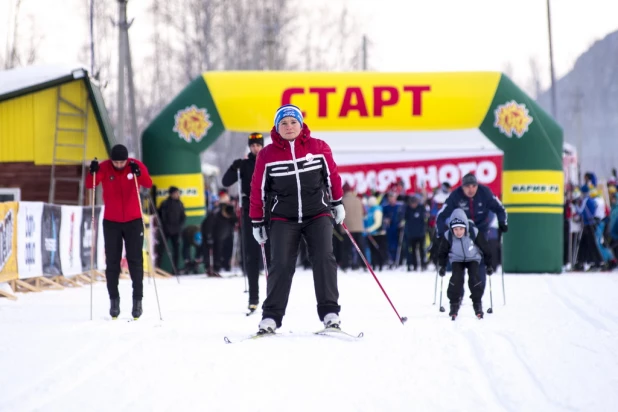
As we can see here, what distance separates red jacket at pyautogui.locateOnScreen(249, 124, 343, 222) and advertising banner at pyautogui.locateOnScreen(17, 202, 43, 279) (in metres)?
5.92

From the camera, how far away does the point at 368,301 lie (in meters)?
10.9

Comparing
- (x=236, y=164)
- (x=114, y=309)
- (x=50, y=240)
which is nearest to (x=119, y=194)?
(x=114, y=309)

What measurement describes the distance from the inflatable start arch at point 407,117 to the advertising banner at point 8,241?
219 inches

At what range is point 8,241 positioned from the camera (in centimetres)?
1164

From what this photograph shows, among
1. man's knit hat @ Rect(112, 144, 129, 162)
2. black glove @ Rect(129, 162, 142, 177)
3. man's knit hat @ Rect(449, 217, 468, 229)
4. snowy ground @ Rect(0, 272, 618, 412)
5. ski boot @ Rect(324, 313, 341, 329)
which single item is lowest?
snowy ground @ Rect(0, 272, 618, 412)

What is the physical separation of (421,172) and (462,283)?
533 inches

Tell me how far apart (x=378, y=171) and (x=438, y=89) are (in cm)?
607

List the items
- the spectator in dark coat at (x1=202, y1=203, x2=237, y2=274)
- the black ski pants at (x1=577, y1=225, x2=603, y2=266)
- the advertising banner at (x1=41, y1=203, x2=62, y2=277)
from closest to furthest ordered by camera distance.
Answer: the advertising banner at (x1=41, y1=203, x2=62, y2=277) → the spectator in dark coat at (x1=202, y1=203, x2=237, y2=274) → the black ski pants at (x1=577, y1=225, x2=603, y2=266)

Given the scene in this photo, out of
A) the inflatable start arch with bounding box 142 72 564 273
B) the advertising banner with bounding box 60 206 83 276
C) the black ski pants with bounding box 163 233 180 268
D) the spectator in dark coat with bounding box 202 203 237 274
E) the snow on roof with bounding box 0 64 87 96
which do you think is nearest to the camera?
the advertising banner with bounding box 60 206 83 276

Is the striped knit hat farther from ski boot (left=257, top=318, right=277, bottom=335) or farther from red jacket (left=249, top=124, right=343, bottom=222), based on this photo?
ski boot (left=257, top=318, right=277, bottom=335)

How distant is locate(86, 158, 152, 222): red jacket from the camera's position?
8.76 metres

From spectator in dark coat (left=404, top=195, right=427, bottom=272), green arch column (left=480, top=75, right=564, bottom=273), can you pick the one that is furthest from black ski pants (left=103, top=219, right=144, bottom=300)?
spectator in dark coat (left=404, top=195, right=427, bottom=272)

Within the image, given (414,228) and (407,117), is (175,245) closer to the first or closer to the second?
(414,228)

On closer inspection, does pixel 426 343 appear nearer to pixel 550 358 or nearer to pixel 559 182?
pixel 550 358
